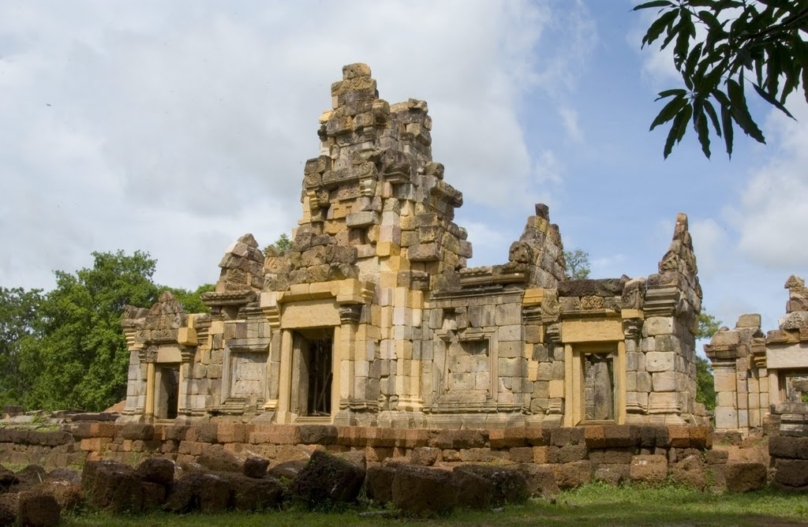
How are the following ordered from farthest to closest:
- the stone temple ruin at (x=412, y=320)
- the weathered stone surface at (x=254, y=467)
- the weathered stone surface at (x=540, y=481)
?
the stone temple ruin at (x=412, y=320)
the weathered stone surface at (x=540, y=481)
the weathered stone surface at (x=254, y=467)

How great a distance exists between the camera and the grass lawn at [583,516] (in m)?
9.32

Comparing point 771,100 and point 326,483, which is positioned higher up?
point 771,100

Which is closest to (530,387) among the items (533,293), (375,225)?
(533,293)

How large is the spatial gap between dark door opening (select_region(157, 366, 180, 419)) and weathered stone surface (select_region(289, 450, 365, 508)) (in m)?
12.4

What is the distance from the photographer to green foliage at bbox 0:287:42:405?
56.2 m

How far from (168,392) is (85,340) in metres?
18.9

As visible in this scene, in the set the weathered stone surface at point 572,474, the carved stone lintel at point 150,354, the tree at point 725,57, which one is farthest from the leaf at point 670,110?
the carved stone lintel at point 150,354

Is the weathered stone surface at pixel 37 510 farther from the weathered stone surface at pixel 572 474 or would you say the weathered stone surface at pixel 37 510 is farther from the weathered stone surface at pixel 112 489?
the weathered stone surface at pixel 572 474

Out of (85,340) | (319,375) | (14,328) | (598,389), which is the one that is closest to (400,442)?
(319,375)

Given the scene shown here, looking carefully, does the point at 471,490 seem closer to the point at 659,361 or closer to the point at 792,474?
the point at 792,474

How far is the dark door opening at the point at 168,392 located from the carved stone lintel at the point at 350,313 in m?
7.16

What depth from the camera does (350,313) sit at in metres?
17.2

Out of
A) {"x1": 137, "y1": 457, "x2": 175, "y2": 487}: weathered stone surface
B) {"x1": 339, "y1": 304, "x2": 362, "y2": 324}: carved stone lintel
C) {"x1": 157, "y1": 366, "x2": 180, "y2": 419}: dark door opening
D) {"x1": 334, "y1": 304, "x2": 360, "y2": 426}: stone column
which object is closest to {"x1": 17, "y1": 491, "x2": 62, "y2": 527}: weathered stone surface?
{"x1": 137, "y1": 457, "x2": 175, "y2": 487}: weathered stone surface

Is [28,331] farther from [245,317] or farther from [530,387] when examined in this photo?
[530,387]
